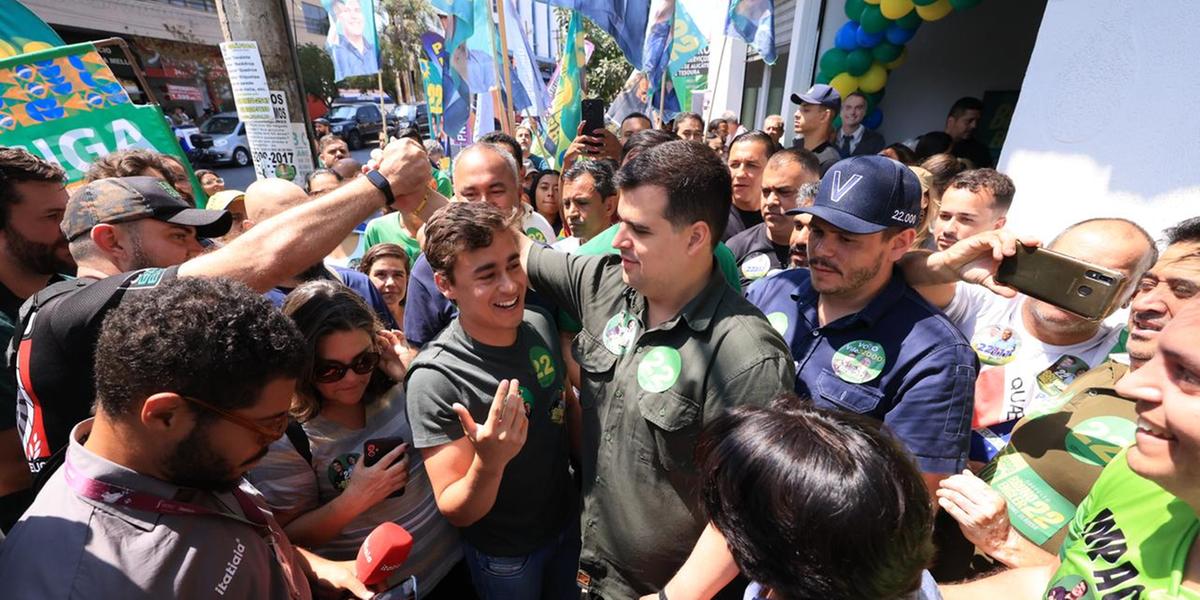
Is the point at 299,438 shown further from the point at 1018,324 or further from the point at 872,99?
the point at 872,99

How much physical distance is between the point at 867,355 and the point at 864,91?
7234 mm

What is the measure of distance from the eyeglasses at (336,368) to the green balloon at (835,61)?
7.93 meters

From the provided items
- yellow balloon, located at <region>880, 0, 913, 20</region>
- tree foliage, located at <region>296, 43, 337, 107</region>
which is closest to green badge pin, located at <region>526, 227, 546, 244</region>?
yellow balloon, located at <region>880, 0, 913, 20</region>

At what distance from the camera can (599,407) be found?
192cm

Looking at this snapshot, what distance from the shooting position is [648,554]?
180cm

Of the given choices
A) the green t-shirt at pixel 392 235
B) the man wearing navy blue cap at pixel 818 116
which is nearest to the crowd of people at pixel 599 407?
the green t-shirt at pixel 392 235

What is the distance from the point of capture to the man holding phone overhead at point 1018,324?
1926 millimetres

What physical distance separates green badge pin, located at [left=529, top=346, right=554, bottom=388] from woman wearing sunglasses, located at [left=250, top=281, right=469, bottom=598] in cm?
54

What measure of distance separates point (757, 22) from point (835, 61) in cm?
126

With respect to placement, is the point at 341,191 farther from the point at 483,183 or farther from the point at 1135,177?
the point at 1135,177

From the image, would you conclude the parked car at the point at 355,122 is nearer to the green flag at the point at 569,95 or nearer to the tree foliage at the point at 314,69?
the tree foliage at the point at 314,69

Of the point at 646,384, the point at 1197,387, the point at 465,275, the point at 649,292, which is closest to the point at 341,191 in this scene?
the point at 465,275

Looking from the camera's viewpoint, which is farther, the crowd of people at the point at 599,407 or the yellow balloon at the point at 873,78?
the yellow balloon at the point at 873,78

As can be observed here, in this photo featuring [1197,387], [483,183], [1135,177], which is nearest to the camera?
[1197,387]
